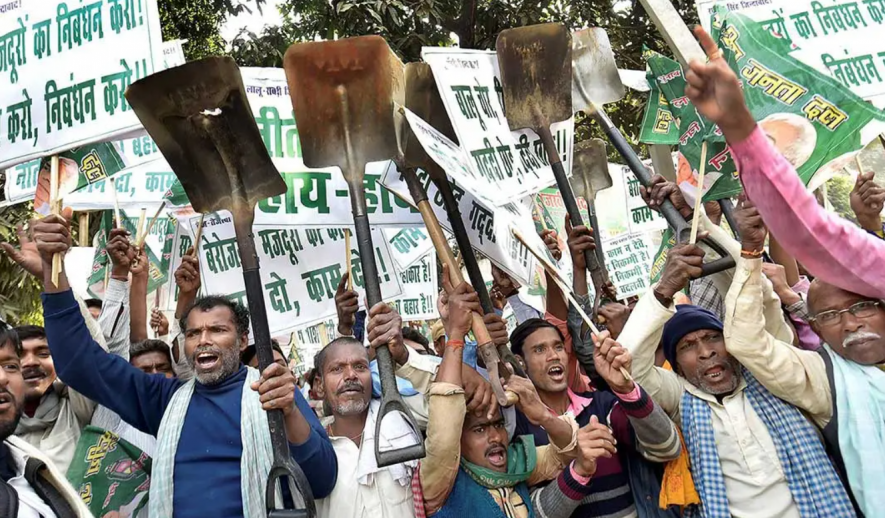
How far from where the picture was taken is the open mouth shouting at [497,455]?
290 centimetres

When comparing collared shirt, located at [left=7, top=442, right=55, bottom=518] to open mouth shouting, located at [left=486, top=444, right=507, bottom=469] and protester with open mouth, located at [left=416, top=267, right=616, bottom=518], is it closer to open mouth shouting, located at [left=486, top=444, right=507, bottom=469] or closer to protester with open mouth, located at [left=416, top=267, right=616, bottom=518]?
protester with open mouth, located at [left=416, top=267, right=616, bottom=518]

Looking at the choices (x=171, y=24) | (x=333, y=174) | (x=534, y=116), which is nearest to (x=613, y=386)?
(x=534, y=116)

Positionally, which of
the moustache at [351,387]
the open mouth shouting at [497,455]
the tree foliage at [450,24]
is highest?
the tree foliage at [450,24]

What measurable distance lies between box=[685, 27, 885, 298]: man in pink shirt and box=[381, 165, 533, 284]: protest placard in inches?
71.5

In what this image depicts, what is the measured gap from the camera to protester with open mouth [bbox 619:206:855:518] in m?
2.61

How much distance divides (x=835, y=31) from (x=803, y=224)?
253 cm

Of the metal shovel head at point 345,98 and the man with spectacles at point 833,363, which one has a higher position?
the metal shovel head at point 345,98

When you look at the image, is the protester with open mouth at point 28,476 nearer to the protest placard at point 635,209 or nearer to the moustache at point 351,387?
the moustache at point 351,387

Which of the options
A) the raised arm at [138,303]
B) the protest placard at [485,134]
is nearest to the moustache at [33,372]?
the raised arm at [138,303]

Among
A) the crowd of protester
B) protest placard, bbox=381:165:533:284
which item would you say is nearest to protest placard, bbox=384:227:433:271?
protest placard, bbox=381:165:533:284

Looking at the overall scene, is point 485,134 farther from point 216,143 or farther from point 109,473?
point 109,473

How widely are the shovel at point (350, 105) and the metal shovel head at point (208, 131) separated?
0.78 ft

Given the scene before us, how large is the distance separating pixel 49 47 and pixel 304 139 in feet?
3.96

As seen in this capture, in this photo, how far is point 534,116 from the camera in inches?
144
